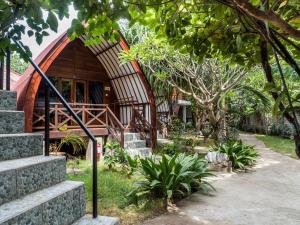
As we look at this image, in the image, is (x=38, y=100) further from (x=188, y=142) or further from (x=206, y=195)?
(x=206, y=195)

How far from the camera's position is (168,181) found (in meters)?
4.73

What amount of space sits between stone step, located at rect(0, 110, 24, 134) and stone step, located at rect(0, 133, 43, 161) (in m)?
0.25

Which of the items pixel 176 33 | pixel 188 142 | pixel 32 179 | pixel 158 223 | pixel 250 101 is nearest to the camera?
pixel 176 33

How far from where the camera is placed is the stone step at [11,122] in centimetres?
286

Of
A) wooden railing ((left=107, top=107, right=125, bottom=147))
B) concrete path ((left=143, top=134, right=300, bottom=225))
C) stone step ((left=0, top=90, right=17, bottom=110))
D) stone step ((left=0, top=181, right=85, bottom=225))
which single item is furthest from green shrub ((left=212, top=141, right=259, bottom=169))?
stone step ((left=0, top=90, right=17, bottom=110))

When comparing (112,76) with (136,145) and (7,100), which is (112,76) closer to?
(136,145)

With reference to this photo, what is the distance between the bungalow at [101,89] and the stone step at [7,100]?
7113 millimetres

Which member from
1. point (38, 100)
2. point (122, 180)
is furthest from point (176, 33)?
point (38, 100)

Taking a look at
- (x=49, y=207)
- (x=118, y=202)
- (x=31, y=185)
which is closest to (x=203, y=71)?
(x=118, y=202)

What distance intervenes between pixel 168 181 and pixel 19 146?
8.72ft

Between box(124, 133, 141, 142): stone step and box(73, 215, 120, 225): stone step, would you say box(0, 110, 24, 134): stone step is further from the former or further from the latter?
box(124, 133, 141, 142): stone step

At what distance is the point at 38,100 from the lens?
1216 centimetres

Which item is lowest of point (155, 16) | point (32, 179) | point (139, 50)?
point (32, 179)

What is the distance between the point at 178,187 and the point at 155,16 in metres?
3.37
